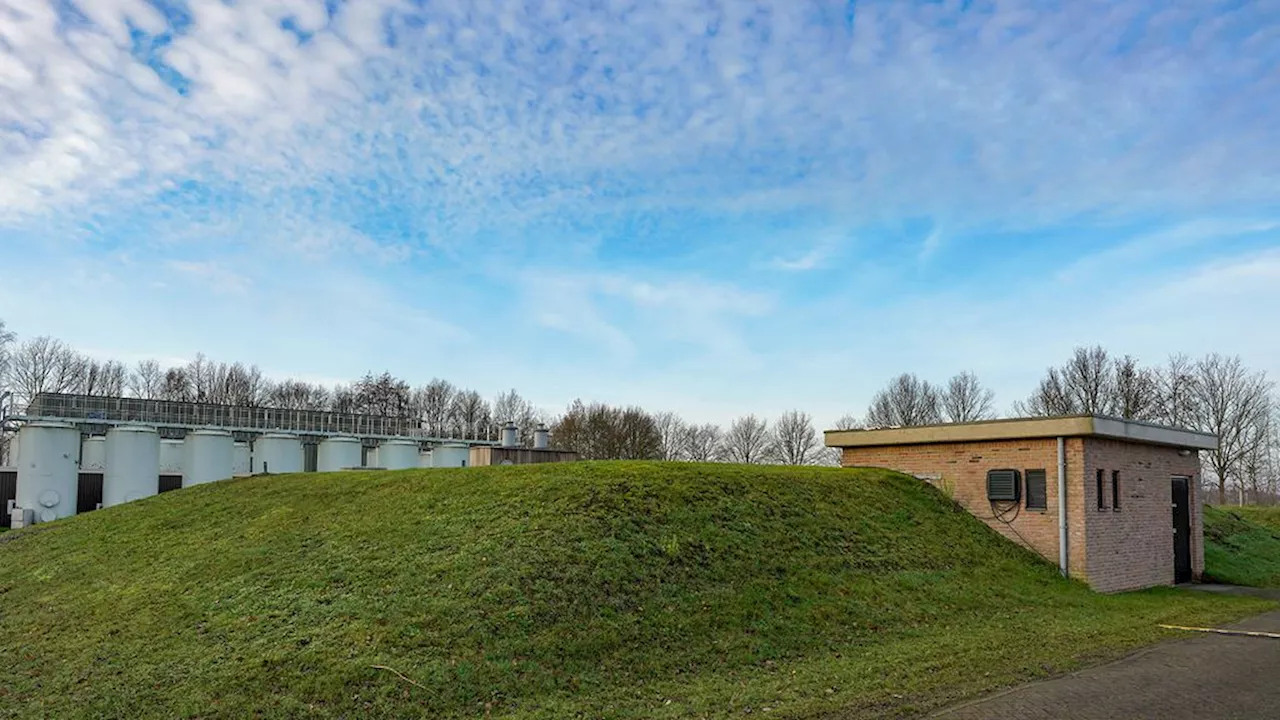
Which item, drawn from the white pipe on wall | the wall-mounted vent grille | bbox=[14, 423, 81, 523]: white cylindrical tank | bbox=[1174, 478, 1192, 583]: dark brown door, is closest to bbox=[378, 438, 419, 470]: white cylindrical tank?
bbox=[14, 423, 81, 523]: white cylindrical tank

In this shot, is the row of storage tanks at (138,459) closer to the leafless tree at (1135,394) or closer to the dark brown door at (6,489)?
the dark brown door at (6,489)

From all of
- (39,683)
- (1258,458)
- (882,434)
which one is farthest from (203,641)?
(1258,458)

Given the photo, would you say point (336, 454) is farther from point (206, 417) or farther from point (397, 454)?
point (206, 417)

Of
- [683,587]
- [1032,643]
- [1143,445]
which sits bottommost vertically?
[1032,643]

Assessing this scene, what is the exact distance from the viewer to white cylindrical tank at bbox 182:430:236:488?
35719 millimetres

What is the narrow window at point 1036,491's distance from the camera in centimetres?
1617

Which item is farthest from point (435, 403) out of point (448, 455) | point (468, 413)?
point (448, 455)

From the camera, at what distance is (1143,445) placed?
17.8 metres

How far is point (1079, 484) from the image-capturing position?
1563cm

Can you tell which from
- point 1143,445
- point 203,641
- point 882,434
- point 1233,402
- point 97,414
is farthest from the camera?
point 1233,402

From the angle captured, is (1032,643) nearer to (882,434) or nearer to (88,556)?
(882,434)

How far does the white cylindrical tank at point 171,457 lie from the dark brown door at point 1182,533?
125 ft

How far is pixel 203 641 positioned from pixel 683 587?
5462 mm

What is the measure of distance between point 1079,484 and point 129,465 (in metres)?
34.7
